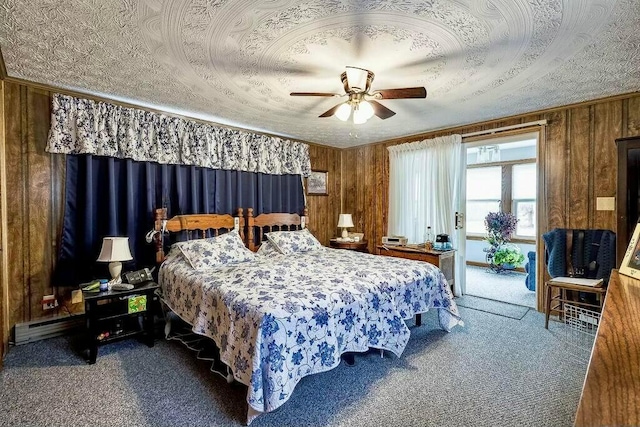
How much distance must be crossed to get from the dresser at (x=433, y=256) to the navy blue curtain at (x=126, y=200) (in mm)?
2195

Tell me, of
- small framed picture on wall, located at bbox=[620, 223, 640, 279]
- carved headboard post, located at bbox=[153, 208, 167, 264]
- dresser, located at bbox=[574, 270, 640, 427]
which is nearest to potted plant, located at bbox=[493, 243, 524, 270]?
small framed picture on wall, located at bbox=[620, 223, 640, 279]

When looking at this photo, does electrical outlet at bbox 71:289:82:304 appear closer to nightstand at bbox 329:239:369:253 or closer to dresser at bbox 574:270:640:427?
nightstand at bbox 329:239:369:253

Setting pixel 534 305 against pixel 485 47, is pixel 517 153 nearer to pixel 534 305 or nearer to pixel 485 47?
pixel 534 305

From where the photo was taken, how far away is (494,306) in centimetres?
379

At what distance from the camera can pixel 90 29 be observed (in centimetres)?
187

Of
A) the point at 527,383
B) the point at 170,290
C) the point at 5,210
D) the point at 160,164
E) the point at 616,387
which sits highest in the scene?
the point at 160,164

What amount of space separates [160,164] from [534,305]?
4774mm

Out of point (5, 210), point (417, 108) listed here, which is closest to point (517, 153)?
point (417, 108)

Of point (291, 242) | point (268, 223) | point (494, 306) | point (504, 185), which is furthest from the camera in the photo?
point (504, 185)

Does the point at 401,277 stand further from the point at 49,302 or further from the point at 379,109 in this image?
the point at 49,302

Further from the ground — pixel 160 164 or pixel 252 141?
pixel 252 141

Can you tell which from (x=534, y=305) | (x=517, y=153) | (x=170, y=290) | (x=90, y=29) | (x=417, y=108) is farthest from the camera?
(x=517, y=153)

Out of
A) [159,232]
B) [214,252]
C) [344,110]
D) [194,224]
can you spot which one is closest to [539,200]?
[344,110]

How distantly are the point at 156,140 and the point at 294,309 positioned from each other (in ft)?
8.37
